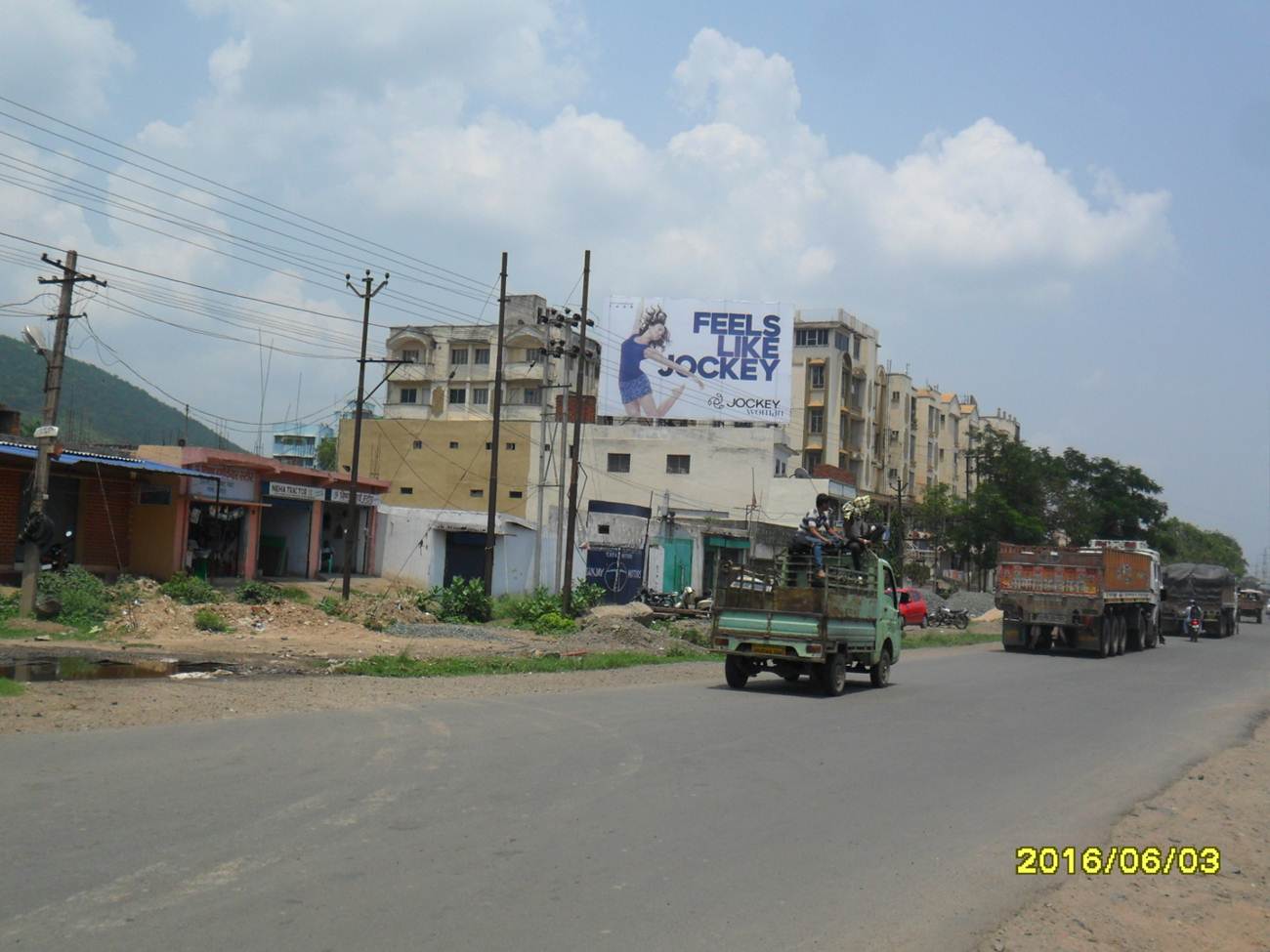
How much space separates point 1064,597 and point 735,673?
56.6 ft

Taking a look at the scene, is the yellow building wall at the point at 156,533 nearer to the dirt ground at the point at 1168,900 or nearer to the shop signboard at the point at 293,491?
the shop signboard at the point at 293,491

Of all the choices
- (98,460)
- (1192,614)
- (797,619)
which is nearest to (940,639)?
(1192,614)

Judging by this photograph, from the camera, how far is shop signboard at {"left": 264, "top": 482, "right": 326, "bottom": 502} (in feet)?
126

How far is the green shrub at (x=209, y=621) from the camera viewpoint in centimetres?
2506

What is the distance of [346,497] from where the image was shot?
43062mm

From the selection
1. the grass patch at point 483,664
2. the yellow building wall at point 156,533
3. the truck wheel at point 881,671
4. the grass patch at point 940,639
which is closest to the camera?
the grass patch at point 483,664

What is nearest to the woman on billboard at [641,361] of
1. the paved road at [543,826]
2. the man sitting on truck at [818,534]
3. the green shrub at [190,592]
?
the green shrub at [190,592]

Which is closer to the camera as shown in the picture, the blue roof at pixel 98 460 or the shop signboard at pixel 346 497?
the blue roof at pixel 98 460

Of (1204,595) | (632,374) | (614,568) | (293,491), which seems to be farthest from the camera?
(632,374)

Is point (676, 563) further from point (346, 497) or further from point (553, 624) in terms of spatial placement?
point (553, 624)

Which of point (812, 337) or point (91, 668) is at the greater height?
point (812, 337)

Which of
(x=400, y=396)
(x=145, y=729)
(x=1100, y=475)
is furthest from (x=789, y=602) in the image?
(x=1100, y=475)

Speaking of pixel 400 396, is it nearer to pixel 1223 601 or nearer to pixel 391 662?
pixel 1223 601

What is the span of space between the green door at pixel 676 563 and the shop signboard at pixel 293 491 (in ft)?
48.5
